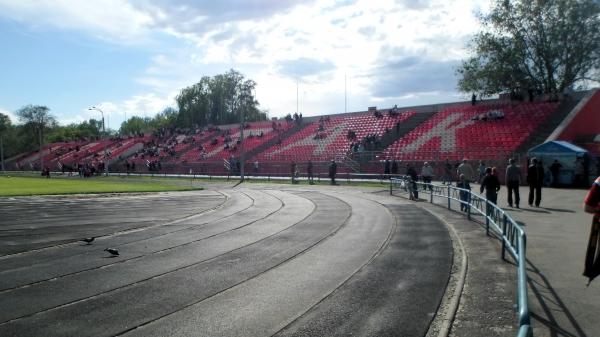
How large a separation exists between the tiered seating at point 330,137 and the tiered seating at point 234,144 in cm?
382

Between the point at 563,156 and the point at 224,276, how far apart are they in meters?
23.1

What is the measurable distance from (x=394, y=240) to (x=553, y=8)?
126 feet

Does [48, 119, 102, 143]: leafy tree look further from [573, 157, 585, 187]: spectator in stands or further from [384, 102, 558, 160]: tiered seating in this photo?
[573, 157, 585, 187]: spectator in stands

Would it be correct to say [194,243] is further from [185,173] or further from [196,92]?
[196,92]

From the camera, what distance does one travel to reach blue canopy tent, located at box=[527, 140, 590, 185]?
2478 cm

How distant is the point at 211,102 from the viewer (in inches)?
3999

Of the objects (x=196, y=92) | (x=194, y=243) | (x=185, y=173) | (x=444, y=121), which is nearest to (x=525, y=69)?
(x=444, y=121)

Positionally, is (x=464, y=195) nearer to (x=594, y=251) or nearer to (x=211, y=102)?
(x=594, y=251)

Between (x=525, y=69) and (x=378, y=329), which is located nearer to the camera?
(x=378, y=329)

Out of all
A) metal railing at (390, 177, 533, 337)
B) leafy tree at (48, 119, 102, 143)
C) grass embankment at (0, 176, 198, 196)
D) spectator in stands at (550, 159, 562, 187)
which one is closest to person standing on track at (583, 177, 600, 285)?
metal railing at (390, 177, 533, 337)

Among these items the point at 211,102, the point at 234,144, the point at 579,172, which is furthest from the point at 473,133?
the point at 211,102

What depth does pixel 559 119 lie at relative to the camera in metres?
32.8

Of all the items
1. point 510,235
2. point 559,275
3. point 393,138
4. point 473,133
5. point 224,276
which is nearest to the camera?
point 559,275

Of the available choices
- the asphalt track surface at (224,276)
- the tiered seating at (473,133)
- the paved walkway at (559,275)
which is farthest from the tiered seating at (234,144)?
the paved walkway at (559,275)
